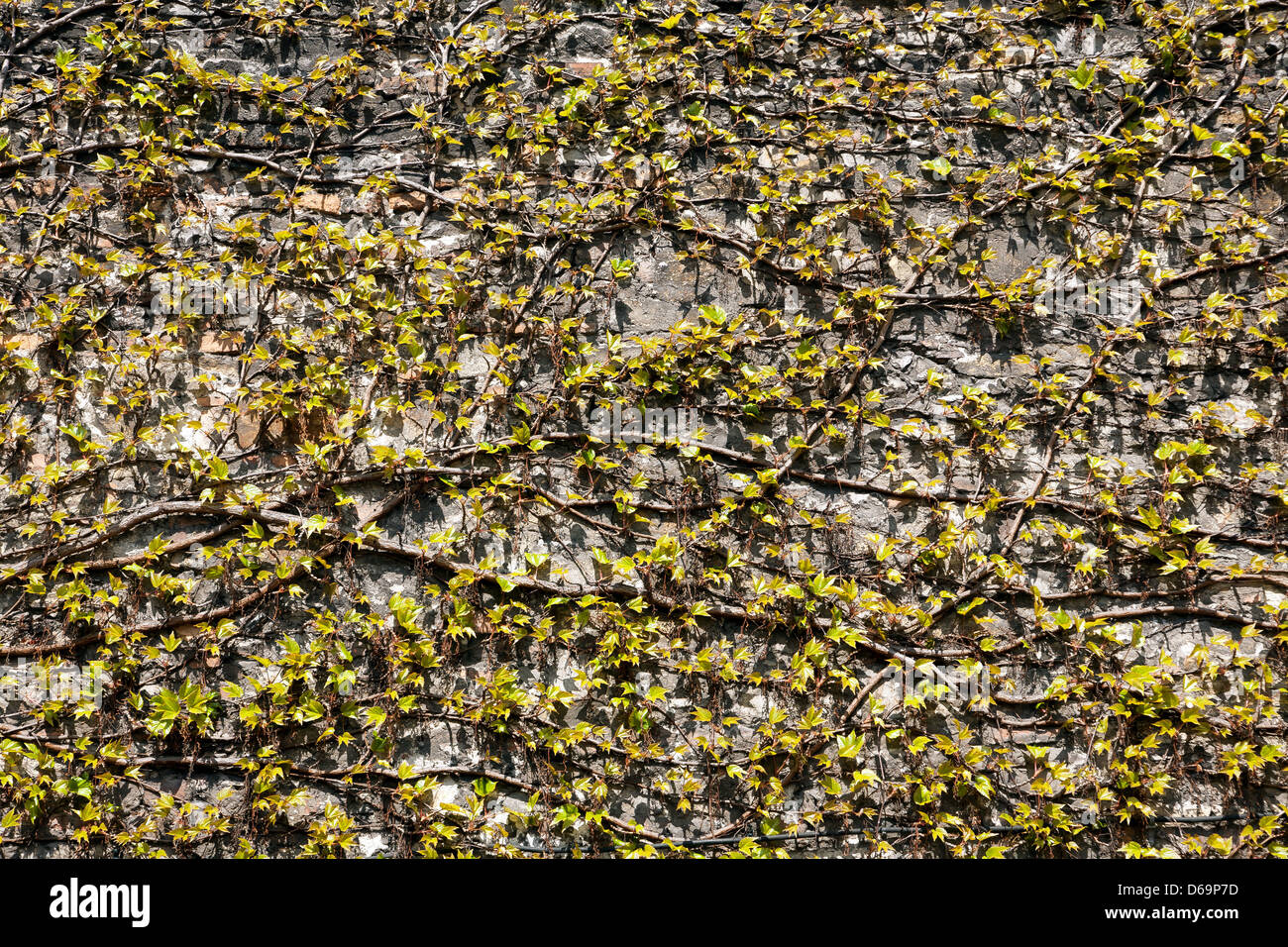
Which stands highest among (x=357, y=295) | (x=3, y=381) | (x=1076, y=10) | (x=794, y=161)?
(x=1076, y=10)

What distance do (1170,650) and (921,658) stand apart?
3.01ft

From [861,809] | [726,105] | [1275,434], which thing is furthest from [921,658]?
[726,105]

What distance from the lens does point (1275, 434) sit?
2857mm

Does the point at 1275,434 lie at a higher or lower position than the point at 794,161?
lower

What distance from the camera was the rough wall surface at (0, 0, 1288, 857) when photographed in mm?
2631

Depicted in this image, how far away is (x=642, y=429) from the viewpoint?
279 cm

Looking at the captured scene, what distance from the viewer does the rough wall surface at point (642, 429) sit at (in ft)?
8.63

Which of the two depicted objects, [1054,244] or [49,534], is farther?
[1054,244]

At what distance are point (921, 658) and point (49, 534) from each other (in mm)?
3082

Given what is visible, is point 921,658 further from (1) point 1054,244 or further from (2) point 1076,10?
(2) point 1076,10
